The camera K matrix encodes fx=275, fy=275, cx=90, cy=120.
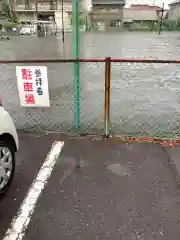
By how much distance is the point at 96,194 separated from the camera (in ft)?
10.9

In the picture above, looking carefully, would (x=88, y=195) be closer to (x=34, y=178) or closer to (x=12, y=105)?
(x=34, y=178)

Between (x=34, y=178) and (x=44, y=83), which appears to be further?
(x=44, y=83)

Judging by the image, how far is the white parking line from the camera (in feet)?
8.95

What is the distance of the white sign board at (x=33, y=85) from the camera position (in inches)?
184

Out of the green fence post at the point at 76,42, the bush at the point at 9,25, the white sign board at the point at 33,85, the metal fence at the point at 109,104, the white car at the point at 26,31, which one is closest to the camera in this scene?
the green fence post at the point at 76,42

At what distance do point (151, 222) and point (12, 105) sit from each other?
16.1 feet

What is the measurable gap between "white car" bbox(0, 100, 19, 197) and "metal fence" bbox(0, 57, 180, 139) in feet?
5.51

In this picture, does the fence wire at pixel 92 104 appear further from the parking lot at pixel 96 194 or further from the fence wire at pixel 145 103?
the parking lot at pixel 96 194

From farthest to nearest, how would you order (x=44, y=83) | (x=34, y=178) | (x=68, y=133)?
(x=68, y=133) → (x=44, y=83) → (x=34, y=178)

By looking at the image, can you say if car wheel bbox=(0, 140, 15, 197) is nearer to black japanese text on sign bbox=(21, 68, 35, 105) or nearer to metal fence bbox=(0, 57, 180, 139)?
black japanese text on sign bbox=(21, 68, 35, 105)

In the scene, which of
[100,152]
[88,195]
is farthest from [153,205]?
[100,152]

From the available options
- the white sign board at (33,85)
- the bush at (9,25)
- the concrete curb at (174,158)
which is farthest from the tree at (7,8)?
the concrete curb at (174,158)

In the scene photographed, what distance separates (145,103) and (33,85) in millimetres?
3365

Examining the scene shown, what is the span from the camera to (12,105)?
6.82 metres
